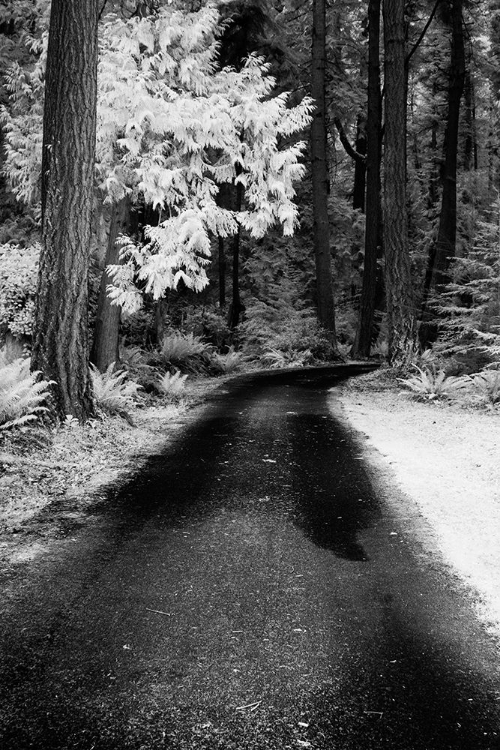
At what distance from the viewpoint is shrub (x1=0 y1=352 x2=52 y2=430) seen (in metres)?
5.70

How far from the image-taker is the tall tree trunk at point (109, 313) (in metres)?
9.88

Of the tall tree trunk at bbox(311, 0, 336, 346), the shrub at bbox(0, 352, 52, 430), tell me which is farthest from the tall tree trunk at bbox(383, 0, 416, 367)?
the shrub at bbox(0, 352, 52, 430)

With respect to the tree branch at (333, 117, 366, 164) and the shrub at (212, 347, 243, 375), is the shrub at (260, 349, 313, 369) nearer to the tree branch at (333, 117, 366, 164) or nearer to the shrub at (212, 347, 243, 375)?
the shrub at (212, 347, 243, 375)

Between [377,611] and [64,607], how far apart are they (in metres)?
1.67

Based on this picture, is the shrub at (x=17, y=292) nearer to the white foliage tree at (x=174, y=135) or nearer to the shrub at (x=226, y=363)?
the white foliage tree at (x=174, y=135)

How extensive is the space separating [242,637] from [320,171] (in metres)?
18.1

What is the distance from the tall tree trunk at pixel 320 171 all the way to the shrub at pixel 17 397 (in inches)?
557

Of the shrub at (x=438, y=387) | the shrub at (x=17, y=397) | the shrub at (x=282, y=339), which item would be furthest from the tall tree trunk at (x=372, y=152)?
the shrub at (x=17, y=397)

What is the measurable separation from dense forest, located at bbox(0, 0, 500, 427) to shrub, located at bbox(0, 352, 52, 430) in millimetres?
23

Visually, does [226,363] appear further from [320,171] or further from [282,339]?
[320,171]

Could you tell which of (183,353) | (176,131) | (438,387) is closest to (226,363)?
(183,353)

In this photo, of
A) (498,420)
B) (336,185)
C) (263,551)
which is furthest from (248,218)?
(336,185)

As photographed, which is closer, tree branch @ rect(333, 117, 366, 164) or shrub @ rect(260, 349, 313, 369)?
shrub @ rect(260, 349, 313, 369)

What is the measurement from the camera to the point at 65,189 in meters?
6.73
